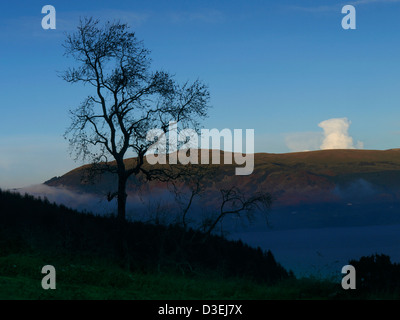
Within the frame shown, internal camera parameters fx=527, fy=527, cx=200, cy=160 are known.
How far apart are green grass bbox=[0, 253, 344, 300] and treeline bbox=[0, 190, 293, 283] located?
11.2 feet

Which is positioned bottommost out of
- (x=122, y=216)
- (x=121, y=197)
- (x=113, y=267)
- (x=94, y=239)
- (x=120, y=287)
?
(x=113, y=267)

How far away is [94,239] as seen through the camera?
2444 cm

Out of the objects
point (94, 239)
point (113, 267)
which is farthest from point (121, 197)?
point (113, 267)

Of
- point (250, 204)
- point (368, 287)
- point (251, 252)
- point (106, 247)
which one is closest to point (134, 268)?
point (106, 247)

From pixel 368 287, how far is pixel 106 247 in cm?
1350

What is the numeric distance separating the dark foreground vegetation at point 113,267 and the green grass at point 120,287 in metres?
0.03

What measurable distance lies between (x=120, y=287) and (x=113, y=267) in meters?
4.50

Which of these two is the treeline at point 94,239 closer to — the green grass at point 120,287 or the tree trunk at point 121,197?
the tree trunk at point 121,197

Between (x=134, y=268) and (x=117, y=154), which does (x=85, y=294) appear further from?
(x=117, y=154)

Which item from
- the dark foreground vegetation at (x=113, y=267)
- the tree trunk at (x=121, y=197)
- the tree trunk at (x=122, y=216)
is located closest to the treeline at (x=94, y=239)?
the dark foreground vegetation at (x=113, y=267)

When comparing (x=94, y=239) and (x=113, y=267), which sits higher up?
(x=94, y=239)

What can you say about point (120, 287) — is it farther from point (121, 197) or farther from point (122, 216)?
point (121, 197)

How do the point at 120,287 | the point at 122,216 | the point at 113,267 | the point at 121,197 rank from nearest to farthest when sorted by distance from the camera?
the point at 120,287, the point at 113,267, the point at 122,216, the point at 121,197
